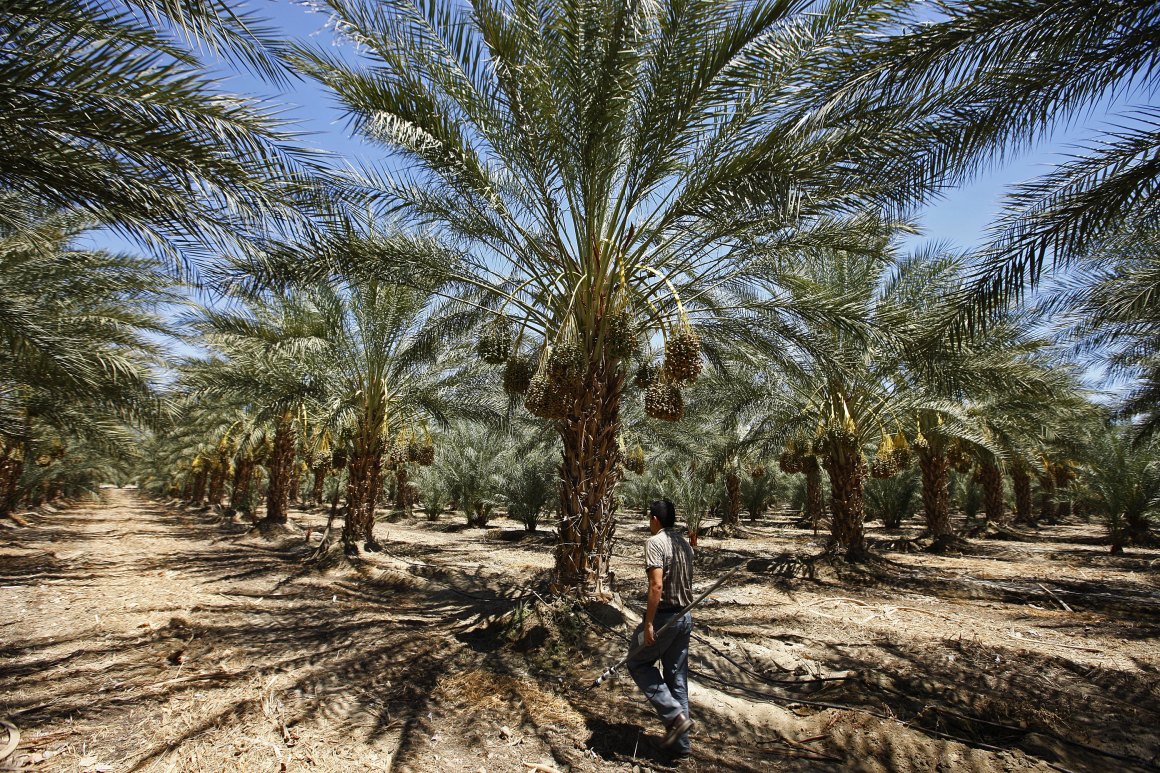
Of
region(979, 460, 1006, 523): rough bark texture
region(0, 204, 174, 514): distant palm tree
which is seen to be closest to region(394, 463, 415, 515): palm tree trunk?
region(0, 204, 174, 514): distant palm tree

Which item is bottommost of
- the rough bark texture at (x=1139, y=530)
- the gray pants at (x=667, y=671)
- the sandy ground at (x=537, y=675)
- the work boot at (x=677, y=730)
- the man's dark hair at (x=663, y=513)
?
the sandy ground at (x=537, y=675)

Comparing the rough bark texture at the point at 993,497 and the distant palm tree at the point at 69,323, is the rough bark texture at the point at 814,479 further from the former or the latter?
the distant palm tree at the point at 69,323

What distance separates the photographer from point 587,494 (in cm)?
612

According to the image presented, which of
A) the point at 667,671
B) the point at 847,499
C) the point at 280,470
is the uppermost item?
the point at 280,470

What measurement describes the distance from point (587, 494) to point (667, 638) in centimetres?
242

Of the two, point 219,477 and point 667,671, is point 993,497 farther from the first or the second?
point 219,477

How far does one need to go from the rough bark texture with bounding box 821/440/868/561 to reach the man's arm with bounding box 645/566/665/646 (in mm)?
7839

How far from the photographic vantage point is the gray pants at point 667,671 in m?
3.68

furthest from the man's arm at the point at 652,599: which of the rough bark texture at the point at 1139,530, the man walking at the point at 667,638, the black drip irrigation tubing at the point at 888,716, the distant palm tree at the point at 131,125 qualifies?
the rough bark texture at the point at 1139,530

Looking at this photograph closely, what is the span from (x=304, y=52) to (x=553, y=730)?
589 centimetres

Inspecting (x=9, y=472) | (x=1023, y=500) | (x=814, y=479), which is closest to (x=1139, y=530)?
(x=1023, y=500)

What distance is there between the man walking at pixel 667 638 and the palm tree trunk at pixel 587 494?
1986 mm

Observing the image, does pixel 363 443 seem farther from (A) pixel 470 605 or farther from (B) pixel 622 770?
(B) pixel 622 770

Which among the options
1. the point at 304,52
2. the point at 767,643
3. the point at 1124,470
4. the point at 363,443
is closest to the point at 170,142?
the point at 304,52
